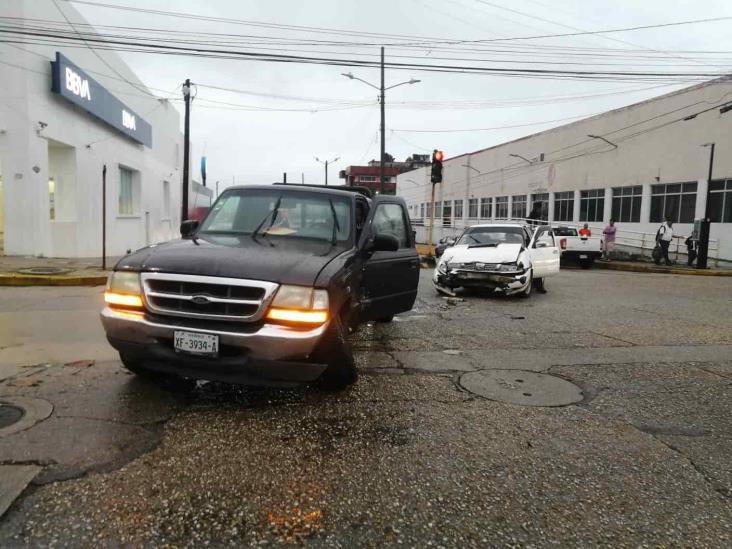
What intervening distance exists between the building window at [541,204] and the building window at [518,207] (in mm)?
1371

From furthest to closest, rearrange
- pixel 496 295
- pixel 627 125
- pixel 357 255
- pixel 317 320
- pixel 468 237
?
1. pixel 627 125
2. pixel 468 237
3. pixel 496 295
4. pixel 357 255
5. pixel 317 320

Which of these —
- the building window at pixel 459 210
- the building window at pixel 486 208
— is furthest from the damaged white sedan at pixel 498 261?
the building window at pixel 459 210

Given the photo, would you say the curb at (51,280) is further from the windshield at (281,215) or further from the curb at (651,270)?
the curb at (651,270)

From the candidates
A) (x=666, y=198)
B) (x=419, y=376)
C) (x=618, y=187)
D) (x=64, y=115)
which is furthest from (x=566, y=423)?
(x=618, y=187)

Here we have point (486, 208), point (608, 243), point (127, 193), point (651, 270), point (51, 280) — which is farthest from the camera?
point (486, 208)

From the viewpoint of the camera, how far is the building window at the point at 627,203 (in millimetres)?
28203

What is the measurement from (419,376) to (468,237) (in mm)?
7593

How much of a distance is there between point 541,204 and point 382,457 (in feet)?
120

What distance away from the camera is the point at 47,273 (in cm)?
1146

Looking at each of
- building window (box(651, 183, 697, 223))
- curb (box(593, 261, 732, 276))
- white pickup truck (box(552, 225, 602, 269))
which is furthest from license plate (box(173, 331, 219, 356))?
building window (box(651, 183, 697, 223))

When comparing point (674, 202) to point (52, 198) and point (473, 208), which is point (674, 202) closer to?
point (473, 208)

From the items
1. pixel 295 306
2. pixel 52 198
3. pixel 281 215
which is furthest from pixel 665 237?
pixel 52 198

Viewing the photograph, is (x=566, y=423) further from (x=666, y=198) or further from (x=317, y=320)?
(x=666, y=198)

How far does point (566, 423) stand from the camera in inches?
158
